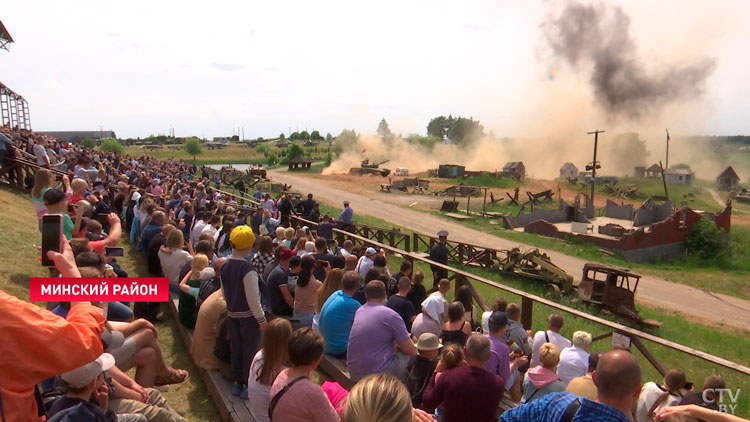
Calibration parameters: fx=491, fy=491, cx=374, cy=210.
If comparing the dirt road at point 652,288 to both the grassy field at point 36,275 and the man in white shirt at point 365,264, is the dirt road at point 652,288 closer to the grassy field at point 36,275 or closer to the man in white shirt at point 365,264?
the man in white shirt at point 365,264

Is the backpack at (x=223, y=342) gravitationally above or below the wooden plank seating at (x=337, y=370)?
above

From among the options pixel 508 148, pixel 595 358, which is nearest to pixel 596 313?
pixel 595 358

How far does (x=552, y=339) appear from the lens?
18.9ft

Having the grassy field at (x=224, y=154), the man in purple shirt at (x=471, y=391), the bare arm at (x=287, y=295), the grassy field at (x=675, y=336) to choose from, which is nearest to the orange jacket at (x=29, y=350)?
the man in purple shirt at (x=471, y=391)

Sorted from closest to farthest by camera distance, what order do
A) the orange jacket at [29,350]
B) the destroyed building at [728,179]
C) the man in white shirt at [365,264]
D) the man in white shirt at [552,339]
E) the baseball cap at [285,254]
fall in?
the orange jacket at [29,350], the man in white shirt at [552,339], the baseball cap at [285,254], the man in white shirt at [365,264], the destroyed building at [728,179]

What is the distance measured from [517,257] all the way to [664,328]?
5.65m

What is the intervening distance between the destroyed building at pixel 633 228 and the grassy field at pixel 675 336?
372 inches

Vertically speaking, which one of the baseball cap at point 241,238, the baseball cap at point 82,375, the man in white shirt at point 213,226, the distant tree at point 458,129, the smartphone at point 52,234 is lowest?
the man in white shirt at point 213,226

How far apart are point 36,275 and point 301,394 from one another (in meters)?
7.21

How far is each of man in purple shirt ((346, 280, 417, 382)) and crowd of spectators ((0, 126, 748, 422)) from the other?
0.01 metres

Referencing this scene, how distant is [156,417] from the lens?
12.3 feet

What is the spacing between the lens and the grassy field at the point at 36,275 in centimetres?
535

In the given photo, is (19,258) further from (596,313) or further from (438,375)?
(596,313)

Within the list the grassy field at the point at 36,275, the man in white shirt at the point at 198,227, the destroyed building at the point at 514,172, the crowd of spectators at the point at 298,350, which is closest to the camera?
the crowd of spectators at the point at 298,350
